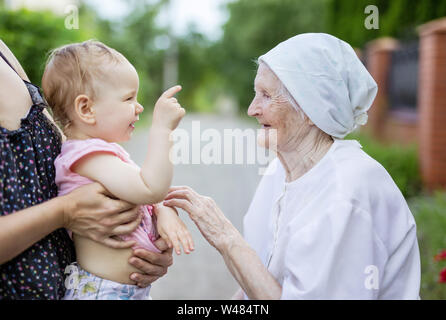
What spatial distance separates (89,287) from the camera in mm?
1666

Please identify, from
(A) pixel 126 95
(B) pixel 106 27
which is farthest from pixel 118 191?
(B) pixel 106 27

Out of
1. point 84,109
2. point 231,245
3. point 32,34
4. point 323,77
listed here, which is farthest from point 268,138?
point 32,34

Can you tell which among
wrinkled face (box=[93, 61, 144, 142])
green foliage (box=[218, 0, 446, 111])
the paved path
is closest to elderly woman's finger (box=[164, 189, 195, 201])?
wrinkled face (box=[93, 61, 144, 142])

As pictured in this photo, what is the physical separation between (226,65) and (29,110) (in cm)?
2725

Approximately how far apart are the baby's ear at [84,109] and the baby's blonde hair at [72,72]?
2cm

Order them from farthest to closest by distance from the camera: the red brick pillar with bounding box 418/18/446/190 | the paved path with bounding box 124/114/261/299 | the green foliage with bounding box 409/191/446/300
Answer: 1. the red brick pillar with bounding box 418/18/446/190
2. the paved path with bounding box 124/114/261/299
3. the green foliage with bounding box 409/191/446/300

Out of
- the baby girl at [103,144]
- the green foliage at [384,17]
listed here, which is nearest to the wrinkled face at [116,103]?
the baby girl at [103,144]

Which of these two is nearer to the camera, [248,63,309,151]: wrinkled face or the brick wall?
[248,63,309,151]: wrinkled face

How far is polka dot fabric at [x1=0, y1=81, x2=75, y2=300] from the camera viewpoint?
148cm

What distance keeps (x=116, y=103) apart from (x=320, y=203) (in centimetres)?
74

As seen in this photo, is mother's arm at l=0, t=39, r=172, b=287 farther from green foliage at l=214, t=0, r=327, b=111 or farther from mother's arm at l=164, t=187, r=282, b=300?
green foliage at l=214, t=0, r=327, b=111

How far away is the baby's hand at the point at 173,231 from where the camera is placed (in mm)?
1734

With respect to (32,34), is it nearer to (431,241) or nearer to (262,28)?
(431,241)

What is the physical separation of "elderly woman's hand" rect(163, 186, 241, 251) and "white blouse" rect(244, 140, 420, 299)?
0.19 metres
